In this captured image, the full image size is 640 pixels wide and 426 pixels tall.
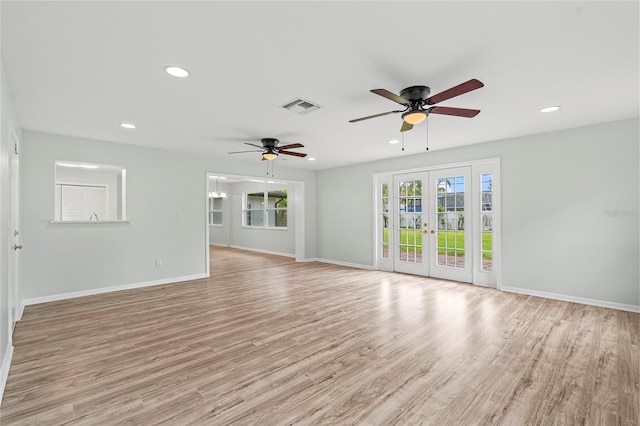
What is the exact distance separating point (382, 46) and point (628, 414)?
111 inches

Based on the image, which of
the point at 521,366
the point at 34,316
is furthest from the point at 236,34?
the point at 34,316

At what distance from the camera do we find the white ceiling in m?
1.84

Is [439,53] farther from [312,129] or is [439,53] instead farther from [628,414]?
[628,414]

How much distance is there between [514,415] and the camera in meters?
1.89

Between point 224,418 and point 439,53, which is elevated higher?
point 439,53

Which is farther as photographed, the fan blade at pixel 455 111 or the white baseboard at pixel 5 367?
the fan blade at pixel 455 111

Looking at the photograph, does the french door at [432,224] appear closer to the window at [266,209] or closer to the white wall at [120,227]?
the white wall at [120,227]

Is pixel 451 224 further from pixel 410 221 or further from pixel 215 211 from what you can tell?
pixel 215 211

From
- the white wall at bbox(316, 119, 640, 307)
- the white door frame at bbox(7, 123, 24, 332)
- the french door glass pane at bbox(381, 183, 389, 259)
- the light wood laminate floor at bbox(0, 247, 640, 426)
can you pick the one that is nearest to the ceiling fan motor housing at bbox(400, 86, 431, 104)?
the light wood laminate floor at bbox(0, 247, 640, 426)

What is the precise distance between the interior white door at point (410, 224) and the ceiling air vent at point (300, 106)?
132 inches

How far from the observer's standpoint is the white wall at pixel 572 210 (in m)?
3.94

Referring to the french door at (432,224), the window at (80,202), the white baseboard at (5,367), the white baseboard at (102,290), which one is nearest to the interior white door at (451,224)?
the french door at (432,224)

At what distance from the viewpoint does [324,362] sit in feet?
8.41

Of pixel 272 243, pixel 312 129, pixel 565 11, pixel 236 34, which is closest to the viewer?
pixel 565 11
